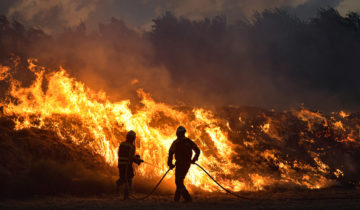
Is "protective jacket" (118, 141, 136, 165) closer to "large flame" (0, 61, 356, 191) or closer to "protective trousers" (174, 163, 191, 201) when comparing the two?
"protective trousers" (174, 163, 191, 201)

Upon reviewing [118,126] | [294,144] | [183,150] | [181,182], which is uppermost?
[118,126]

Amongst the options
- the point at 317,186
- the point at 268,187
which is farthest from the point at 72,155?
the point at 317,186

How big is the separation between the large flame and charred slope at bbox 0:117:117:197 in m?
0.52

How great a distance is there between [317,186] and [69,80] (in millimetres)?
12307

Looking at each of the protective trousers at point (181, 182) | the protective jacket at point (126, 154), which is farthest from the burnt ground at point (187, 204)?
the protective jacket at point (126, 154)

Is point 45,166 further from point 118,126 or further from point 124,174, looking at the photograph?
point 118,126

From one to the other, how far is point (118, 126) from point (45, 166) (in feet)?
12.9

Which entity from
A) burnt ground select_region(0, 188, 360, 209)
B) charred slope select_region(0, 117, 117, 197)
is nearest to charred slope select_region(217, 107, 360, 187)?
burnt ground select_region(0, 188, 360, 209)

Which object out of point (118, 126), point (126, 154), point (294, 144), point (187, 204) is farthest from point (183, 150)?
point (294, 144)

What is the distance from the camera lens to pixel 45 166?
371 inches

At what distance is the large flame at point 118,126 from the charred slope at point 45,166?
0.52 meters

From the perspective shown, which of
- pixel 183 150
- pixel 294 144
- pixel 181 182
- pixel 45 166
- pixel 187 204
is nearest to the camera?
pixel 187 204

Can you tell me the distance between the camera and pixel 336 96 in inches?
924

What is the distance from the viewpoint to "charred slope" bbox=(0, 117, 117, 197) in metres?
8.62
